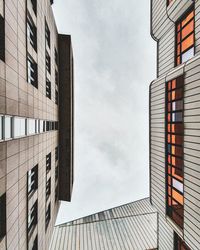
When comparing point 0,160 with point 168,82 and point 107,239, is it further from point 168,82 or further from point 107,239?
point 107,239

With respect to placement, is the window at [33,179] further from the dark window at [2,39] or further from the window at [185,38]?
the window at [185,38]

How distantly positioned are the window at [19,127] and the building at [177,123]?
13116 mm

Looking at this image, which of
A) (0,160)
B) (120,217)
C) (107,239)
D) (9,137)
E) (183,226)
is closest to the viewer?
(0,160)

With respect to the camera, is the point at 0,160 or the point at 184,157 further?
the point at 184,157

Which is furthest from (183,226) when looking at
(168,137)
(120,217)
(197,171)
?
(120,217)

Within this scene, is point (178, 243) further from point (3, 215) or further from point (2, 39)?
point (2, 39)

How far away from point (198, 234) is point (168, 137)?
7722 mm

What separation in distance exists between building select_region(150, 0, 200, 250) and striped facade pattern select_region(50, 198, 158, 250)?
46019mm

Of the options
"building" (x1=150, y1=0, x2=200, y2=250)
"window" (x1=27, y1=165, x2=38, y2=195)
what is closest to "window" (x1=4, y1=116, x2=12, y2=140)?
"window" (x1=27, y1=165, x2=38, y2=195)

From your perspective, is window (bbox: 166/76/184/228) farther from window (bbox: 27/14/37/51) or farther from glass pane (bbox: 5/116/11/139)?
window (bbox: 27/14/37/51)

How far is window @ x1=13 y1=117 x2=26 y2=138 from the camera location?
1334 centimetres

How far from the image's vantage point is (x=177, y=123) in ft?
46.5

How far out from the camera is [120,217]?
7300 centimetres

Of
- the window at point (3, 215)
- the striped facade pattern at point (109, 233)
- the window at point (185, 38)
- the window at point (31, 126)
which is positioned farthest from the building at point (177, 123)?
the striped facade pattern at point (109, 233)
